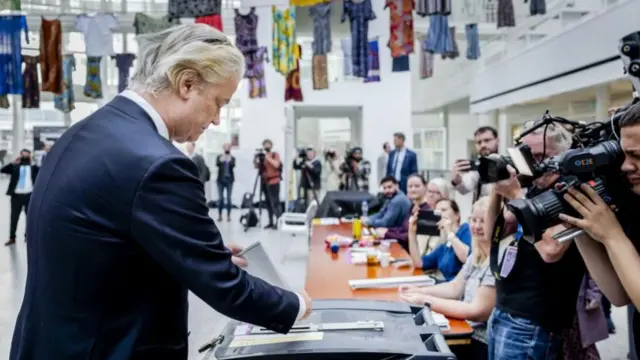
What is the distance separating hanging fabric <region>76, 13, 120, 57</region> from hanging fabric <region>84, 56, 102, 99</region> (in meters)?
0.28

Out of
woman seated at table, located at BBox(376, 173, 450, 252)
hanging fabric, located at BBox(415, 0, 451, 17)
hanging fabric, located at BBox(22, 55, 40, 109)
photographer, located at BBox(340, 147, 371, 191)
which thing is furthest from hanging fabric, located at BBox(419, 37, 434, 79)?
hanging fabric, located at BBox(22, 55, 40, 109)

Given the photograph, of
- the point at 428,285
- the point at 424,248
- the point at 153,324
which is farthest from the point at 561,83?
the point at 153,324

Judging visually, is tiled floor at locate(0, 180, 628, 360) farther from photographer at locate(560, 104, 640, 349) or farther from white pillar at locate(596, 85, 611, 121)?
white pillar at locate(596, 85, 611, 121)

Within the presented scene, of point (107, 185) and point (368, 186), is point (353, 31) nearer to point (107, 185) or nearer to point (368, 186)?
point (368, 186)

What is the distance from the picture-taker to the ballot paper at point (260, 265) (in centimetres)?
145

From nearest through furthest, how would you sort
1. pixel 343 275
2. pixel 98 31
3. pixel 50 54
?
1. pixel 343 275
2. pixel 50 54
3. pixel 98 31

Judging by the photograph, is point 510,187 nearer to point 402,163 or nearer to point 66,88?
point 402,163

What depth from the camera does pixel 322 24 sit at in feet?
29.1

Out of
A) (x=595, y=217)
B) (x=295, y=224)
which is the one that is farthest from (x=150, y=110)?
(x=295, y=224)

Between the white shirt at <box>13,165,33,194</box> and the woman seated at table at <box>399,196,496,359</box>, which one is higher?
the white shirt at <box>13,165,33,194</box>

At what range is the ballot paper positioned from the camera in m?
1.45

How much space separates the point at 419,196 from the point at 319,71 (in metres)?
5.87

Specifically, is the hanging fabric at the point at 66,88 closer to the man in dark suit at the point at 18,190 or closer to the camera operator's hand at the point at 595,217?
the man in dark suit at the point at 18,190

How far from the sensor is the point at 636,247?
1.26 meters
